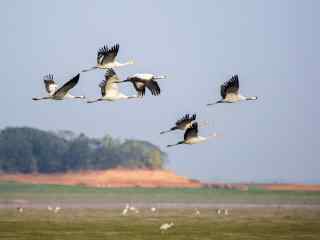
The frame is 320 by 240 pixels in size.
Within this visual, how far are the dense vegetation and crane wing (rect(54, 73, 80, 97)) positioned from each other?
86688 millimetres

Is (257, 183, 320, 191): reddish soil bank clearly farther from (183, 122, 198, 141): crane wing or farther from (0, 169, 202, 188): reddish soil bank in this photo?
(183, 122, 198, 141): crane wing

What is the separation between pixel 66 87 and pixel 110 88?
212 centimetres

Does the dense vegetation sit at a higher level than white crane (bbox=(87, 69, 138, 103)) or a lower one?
higher

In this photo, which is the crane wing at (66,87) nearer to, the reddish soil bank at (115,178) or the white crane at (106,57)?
the white crane at (106,57)

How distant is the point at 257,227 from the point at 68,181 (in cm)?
7747

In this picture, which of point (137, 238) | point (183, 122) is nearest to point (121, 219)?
point (137, 238)

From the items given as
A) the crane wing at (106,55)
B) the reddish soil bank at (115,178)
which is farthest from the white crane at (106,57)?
the reddish soil bank at (115,178)

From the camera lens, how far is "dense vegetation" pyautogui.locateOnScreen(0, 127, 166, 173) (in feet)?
407

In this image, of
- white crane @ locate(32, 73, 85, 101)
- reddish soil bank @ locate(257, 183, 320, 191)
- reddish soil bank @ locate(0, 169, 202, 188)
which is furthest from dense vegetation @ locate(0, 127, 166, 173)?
white crane @ locate(32, 73, 85, 101)

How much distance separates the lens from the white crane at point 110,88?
37.9 metres

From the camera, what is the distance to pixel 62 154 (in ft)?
413

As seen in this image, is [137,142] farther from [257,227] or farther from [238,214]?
[257,227]

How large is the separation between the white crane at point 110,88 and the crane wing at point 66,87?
3.97ft

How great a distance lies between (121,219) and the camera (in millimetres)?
48938
